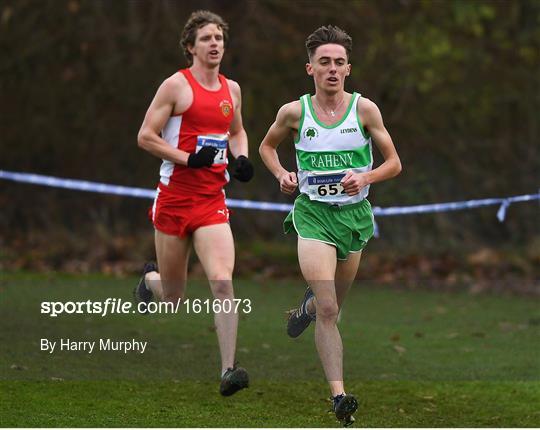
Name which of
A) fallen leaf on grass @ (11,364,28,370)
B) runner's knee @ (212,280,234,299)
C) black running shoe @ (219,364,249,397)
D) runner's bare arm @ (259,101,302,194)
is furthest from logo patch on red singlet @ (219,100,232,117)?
fallen leaf on grass @ (11,364,28,370)

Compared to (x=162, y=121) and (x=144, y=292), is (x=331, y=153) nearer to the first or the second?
(x=162, y=121)

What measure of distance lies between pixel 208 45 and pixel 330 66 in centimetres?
93

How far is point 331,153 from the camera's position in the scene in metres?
7.39

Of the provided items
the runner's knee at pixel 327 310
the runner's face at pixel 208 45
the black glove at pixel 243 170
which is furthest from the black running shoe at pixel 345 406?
the runner's face at pixel 208 45

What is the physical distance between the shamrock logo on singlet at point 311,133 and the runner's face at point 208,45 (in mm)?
855

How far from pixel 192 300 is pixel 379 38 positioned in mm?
5657

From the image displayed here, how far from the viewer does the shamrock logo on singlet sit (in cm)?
741

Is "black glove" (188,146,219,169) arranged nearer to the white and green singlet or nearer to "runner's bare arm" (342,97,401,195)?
the white and green singlet

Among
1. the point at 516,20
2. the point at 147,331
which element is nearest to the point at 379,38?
the point at 516,20

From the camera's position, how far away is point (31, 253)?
1602cm

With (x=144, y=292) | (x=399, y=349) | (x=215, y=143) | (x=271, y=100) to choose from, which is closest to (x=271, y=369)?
(x=144, y=292)

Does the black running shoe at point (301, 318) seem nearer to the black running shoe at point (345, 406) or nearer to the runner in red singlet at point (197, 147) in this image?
the runner in red singlet at point (197, 147)

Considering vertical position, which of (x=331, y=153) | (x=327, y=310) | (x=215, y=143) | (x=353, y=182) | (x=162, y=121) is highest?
(x=162, y=121)

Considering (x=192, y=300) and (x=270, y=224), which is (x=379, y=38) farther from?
(x=192, y=300)
